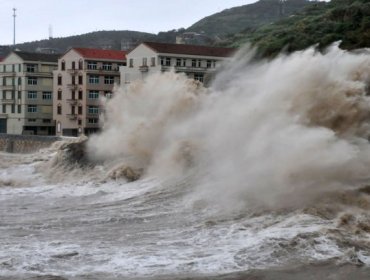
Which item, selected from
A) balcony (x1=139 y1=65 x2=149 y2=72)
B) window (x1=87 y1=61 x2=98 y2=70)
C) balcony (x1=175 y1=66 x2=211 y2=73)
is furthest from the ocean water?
window (x1=87 y1=61 x2=98 y2=70)

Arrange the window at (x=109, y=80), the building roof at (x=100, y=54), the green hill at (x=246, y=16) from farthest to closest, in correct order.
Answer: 1. the green hill at (x=246, y=16)
2. the window at (x=109, y=80)
3. the building roof at (x=100, y=54)

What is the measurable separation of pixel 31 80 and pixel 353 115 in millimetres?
50047

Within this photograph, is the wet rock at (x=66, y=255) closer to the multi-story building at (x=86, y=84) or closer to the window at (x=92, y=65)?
the multi-story building at (x=86, y=84)

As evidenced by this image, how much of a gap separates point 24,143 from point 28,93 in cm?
1736

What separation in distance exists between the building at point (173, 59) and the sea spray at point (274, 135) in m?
23.5

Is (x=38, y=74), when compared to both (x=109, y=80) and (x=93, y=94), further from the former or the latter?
(x=109, y=80)

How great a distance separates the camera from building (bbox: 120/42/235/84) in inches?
2178

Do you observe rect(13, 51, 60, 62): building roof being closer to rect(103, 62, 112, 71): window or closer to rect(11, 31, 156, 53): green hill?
rect(103, 62, 112, 71): window

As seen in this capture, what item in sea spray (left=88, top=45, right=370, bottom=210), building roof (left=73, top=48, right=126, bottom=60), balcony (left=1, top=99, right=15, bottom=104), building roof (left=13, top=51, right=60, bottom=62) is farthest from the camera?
balcony (left=1, top=99, right=15, bottom=104)

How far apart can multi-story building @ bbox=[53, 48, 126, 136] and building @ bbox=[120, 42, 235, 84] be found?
394 centimetres

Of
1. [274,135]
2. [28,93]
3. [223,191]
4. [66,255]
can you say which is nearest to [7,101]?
[28,93]

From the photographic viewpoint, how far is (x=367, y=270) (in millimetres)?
14031

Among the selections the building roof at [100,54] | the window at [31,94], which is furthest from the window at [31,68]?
the building roof at [100,54]

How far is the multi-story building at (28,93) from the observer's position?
66375mm
